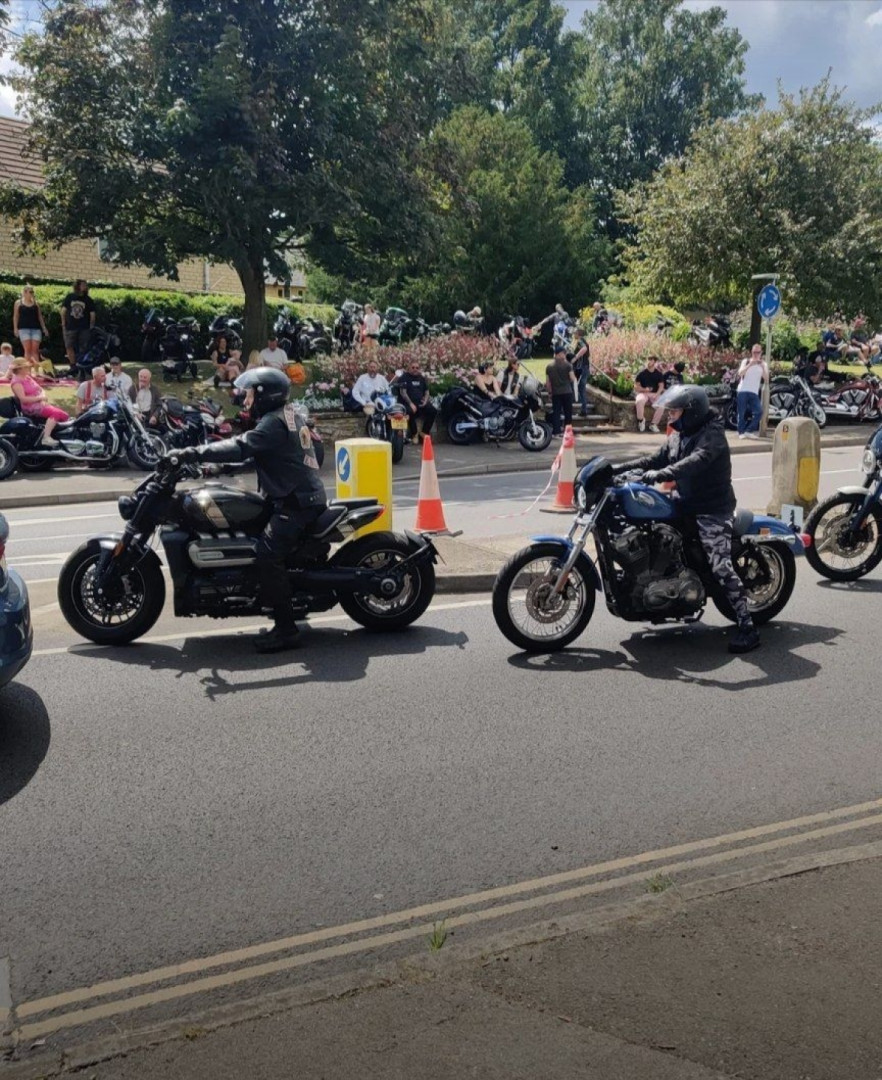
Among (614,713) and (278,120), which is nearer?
(614,713)

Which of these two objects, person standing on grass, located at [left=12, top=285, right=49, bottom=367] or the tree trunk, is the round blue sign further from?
the tree trunk

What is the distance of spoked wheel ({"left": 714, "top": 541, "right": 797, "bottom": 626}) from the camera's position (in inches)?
329

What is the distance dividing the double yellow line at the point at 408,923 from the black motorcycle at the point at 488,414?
16392 mm

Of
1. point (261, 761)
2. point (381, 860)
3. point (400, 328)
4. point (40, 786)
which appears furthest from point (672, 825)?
point (400, 328)

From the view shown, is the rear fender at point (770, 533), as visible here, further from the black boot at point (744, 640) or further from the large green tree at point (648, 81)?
the large green tree at point (648, 81)

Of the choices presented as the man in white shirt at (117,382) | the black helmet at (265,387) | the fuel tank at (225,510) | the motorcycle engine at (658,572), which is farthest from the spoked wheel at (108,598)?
the man in white shirt at (117,382)

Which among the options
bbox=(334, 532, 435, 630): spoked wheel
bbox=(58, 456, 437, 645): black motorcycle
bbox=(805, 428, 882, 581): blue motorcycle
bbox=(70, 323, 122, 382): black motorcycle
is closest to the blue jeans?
bbox=(70, 323, 122, 382): black motorcycle

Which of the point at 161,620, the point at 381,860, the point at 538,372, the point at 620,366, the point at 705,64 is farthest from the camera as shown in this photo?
the point at 705,64

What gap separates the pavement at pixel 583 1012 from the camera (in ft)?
11.0

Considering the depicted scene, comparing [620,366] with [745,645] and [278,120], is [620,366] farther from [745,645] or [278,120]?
[745,645]

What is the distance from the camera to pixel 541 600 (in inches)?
305

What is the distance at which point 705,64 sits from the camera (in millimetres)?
66000

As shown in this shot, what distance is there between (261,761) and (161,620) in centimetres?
298

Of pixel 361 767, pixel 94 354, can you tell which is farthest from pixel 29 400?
pixel 361 767
